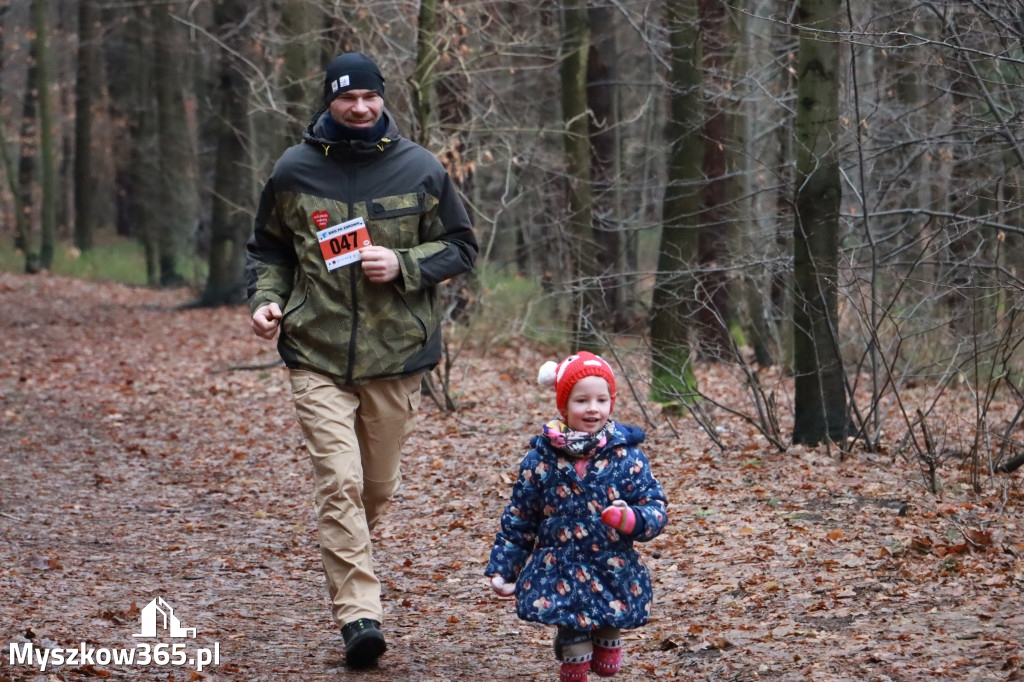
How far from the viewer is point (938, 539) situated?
19.7 ft

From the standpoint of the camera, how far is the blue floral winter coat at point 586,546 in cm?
391

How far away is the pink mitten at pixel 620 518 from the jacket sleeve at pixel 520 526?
0.34 metres

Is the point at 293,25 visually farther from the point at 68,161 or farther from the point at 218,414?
the point at 68,161

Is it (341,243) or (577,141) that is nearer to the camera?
(341,243)

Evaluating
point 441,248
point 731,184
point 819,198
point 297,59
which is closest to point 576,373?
point 441,248

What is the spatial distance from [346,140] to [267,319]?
0.86 metres

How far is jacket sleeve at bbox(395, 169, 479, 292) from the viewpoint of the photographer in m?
4.90

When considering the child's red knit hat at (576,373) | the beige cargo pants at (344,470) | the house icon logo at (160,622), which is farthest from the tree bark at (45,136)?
the child's red knit hat at (576,373)

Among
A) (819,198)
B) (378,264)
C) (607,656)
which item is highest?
(819,198)

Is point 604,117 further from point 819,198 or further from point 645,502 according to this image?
point 645,502

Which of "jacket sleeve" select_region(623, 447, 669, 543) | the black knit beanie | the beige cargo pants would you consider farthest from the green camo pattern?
"jacket sleeve" select_region(623, 447, 669, 543)

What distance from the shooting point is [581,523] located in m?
3.96

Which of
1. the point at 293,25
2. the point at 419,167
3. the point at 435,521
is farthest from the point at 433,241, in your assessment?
the point at 293,25

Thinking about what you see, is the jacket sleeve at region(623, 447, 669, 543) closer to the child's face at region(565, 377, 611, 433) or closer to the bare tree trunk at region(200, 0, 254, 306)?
the child's face at region(565, 377, 611, 433)
